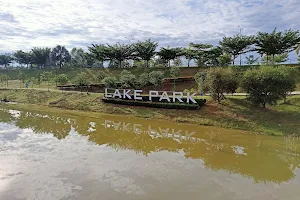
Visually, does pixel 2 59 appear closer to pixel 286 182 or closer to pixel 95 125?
pixel 95 125

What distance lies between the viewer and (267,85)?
20672 mm

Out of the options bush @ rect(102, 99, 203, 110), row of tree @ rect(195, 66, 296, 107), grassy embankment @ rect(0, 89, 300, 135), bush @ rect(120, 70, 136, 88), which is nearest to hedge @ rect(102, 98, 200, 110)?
bush @ rect(102, 99, 203, 110)

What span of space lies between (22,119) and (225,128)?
19.0m

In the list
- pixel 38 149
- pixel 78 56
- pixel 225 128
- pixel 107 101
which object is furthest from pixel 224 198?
pixel 78 56

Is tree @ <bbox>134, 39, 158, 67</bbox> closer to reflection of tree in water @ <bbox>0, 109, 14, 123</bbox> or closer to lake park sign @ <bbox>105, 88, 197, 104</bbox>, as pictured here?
lake park sign @ <bbox>105, 88, 197, 104</bbox>

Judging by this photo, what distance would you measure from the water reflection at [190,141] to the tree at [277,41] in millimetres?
26410

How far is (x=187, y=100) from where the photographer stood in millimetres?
24094

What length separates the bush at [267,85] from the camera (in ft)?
67.3

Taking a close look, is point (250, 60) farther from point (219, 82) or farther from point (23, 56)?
point (23, 56)

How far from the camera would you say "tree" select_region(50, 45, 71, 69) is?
3294 inches

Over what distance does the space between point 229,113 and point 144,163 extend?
12380 millimetres

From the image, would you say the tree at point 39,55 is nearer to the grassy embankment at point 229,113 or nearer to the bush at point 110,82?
the grassy embankment at point 229,113

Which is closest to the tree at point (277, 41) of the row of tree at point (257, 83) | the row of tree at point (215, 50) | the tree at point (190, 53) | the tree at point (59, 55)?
the row of tree at point (215, 50)

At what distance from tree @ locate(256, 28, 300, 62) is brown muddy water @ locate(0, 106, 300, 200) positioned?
26.2 metres
